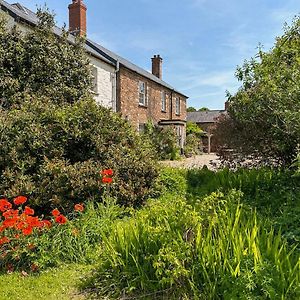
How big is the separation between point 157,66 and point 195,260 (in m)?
31.6

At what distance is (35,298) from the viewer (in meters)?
3.55

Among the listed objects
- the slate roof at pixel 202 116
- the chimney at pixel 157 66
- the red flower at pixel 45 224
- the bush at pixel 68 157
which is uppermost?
the chimney at pixel 157 66

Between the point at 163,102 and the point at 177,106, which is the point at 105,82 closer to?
the point at 163,102

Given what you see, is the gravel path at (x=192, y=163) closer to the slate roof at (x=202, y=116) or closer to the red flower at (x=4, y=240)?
the red flower at (x=4, y=240)

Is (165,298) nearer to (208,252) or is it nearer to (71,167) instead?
(208,252)

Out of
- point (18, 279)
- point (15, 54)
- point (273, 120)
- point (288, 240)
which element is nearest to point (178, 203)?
point (288, 240)

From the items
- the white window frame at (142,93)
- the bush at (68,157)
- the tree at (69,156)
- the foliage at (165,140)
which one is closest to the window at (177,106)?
the white window frame at (142,93)

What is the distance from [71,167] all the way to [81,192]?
0.50 m

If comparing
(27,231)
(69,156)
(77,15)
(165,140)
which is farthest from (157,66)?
(27,231)

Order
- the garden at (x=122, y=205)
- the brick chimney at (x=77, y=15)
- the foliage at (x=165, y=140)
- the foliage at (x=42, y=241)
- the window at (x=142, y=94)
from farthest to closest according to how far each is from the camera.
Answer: the window at (x=142, y=94)
the foliage at (x=165, y=140)
the brick chimney at (x=77, y=15)
the foliage at (x=42, y=241)
the garden at (x=122, y=205)

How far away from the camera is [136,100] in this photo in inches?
882

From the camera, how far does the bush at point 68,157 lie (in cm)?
580

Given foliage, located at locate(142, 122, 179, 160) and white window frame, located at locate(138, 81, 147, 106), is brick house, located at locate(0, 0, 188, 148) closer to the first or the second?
white window frame, located at locate(138, 81, 147, 106)

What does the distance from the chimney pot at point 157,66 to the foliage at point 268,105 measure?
972 inches
